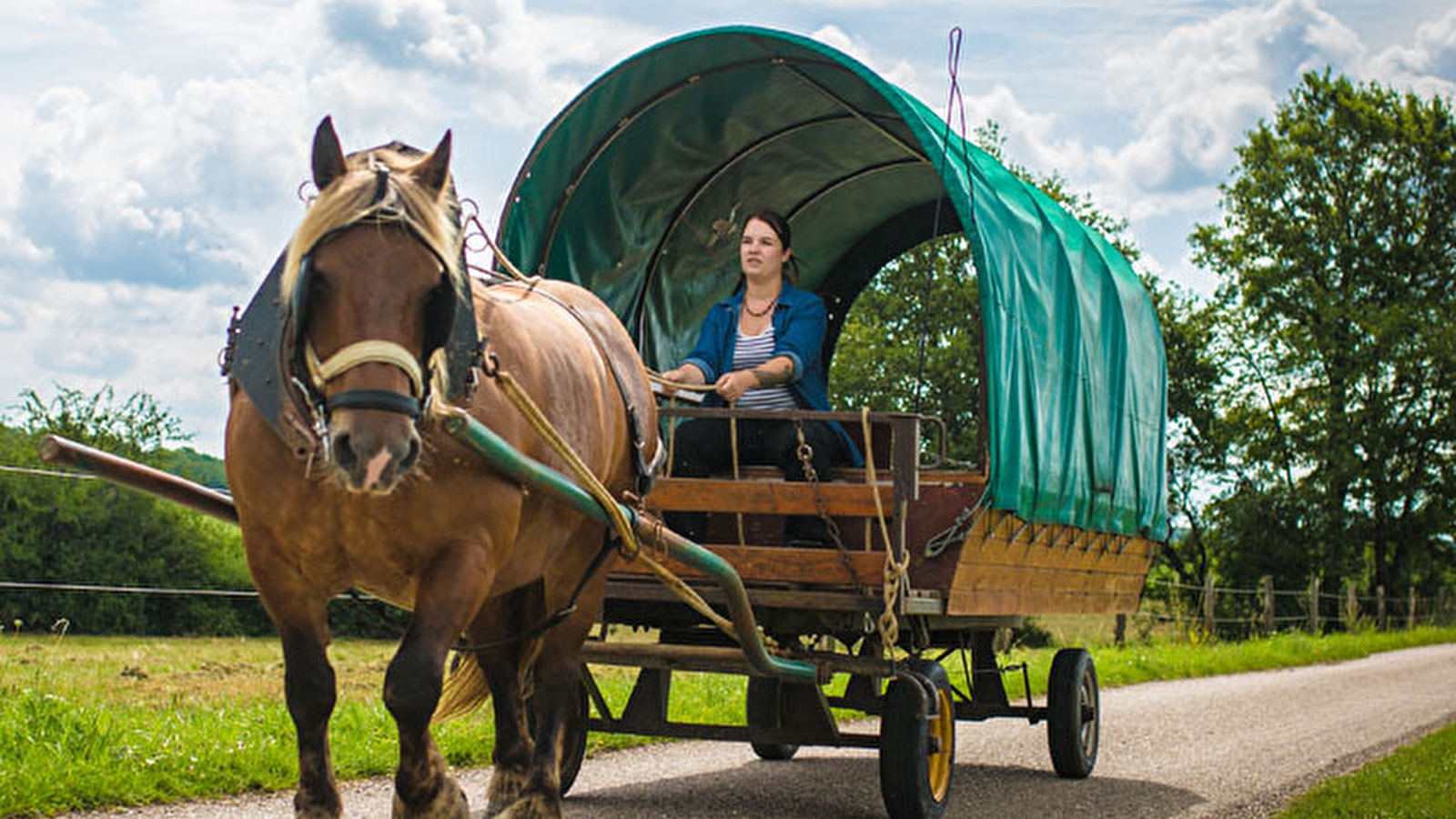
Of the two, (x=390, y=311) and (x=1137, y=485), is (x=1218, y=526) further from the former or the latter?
(x=390, y=311)

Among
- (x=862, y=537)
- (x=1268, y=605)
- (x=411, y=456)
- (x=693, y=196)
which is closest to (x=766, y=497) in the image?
(x=862, y=537)

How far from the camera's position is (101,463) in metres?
3.94

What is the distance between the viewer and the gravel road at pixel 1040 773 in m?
6.09

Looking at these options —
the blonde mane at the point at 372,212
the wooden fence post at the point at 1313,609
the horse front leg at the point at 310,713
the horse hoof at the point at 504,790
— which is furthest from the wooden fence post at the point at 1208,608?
the blonde mane at the point at 372,212

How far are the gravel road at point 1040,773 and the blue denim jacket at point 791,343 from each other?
1582 mm

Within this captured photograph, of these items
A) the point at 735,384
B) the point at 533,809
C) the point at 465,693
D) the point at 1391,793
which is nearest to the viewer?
the point at 533,809

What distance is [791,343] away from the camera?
659 cm

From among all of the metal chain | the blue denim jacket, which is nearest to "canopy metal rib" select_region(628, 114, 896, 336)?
the blue denim jacket

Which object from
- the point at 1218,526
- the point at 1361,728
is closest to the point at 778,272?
the point at 1361,728

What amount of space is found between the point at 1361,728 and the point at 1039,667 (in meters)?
4.09

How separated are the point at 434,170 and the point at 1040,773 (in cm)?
523

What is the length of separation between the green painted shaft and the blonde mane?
37 centimetres

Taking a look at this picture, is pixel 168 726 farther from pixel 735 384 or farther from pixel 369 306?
pixel 369 306

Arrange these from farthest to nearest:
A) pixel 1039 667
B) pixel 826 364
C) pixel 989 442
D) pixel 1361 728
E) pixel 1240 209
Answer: pixel 1240 209
pixel 1039 667
pixel 1361 728
pixel 826 364
pixel 989 442
